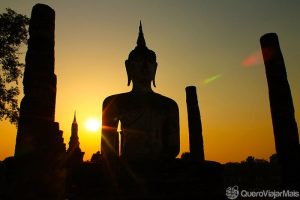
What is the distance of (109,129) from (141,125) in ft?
2.00

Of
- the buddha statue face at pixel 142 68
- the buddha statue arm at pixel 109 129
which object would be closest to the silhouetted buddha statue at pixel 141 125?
the buddha statue arm at pixel 109 129

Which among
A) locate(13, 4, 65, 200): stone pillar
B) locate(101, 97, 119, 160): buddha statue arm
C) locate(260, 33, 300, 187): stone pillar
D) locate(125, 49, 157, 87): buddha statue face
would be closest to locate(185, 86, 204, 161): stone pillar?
locate(260, 33, 300, 187): stone pillar

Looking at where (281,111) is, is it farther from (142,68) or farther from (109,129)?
(109,129)

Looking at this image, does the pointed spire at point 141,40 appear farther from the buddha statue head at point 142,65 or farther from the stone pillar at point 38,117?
the stone pillar at point 38,117

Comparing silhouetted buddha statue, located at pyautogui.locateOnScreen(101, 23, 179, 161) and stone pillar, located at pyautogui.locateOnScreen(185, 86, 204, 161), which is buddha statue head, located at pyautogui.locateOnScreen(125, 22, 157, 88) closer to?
silhouetted buddha statue, located at pyautogui.locateOnScreen(101, 23, 179, 161)

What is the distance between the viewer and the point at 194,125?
15.2 meters

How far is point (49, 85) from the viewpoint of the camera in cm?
731

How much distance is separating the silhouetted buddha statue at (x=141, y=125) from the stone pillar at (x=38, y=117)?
179 centimetres

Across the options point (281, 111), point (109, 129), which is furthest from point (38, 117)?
point (281, 111)

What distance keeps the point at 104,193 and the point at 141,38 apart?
3.60 metres

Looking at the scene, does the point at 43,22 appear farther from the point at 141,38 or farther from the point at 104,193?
the point at 104,193

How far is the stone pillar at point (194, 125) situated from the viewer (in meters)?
14.9

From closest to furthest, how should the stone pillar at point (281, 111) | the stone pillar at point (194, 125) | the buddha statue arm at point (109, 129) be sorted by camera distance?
the buddha statue arm at point (109, 129) → the stone pillar at point (281, 111) → the stone pillar at point (194, 125)

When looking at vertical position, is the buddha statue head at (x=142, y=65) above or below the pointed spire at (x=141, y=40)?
below
